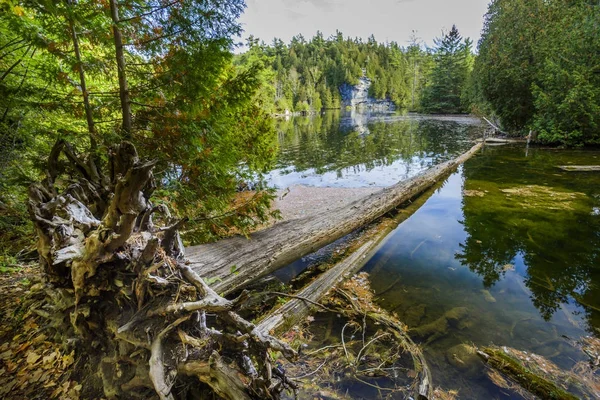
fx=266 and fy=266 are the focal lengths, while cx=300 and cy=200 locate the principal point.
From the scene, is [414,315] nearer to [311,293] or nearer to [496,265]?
[311,293]

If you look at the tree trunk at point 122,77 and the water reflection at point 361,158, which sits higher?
the tree trunk at point 122,77

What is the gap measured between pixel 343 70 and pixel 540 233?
99.3 metres

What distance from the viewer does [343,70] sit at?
9425cm

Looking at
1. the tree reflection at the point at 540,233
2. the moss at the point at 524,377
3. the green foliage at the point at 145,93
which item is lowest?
the tree reflection at the point at 540,233

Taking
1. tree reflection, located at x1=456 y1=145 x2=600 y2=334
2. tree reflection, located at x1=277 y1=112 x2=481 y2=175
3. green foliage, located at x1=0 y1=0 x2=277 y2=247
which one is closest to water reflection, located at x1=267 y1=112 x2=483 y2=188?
tree reflection, located at x1=277 y1=112 x2=481 y2=175

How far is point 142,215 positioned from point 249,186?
8937 millimetres

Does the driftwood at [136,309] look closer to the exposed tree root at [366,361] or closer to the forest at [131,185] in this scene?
the forest at [131,185]

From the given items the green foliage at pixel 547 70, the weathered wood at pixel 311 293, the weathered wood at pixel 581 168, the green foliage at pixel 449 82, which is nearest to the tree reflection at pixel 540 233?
the weathered wood at pixel 581 168

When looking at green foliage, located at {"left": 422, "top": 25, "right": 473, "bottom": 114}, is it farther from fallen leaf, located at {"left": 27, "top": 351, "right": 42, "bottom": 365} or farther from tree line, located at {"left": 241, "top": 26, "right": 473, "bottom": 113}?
fallen leaf, located at {"left": 27, "top": 351, "right": 42, "bottom": 365}

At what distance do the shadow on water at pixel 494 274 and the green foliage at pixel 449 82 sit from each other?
48966mm

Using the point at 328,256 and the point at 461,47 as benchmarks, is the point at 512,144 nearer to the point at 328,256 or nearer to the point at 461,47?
the point at 328,256

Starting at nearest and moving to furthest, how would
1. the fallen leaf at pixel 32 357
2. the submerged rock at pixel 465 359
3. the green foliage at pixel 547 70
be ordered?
the fallen leaf at pixel 32 357, the submerged rock at pixel 465 359, the green foliage at pixel 547 70

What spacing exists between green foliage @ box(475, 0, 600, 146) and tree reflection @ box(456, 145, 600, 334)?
7423mm

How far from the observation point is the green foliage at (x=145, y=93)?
3695 millimetres
